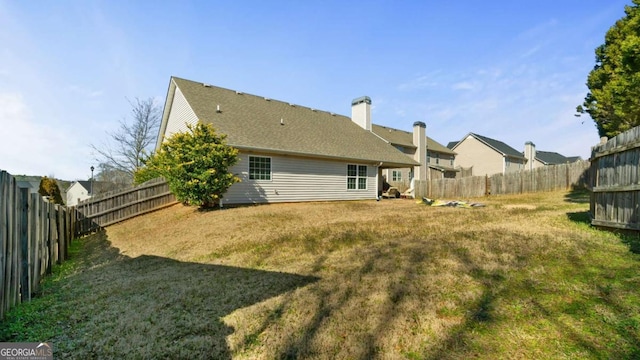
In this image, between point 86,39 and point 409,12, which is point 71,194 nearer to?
point 86,39

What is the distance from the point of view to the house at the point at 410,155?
94.9ft

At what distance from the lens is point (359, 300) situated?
12.7ft

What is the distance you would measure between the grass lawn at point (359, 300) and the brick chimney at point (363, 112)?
18.5 metres

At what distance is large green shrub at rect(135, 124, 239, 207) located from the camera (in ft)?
38.5

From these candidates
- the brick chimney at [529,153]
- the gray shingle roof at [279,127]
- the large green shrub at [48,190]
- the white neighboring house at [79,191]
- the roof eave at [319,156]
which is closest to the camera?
the roof eave at [319,156]

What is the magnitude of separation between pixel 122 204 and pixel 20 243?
29.6 ft

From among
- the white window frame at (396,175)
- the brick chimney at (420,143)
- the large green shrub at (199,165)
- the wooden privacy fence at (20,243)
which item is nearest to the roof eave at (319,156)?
the large green shrub at (199,165)

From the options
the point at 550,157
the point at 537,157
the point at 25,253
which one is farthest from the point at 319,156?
the point at 550,157

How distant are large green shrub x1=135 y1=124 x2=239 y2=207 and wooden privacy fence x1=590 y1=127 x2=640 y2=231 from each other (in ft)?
39.0

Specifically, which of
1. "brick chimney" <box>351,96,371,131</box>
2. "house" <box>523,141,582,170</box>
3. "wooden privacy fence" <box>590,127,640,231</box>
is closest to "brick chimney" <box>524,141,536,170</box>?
"house" <box>523,141,582,170</box>

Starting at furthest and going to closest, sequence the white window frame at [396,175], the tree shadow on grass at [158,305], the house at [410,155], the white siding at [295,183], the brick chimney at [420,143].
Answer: the brick chimney at [420,143] → the white window frame at [396,175] → the house at [410,155] → the white siding at [295,183] → the tree shadow on grass at [158,305]

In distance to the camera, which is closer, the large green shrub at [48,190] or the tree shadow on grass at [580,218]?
the tree shadow on grass at [580,218]

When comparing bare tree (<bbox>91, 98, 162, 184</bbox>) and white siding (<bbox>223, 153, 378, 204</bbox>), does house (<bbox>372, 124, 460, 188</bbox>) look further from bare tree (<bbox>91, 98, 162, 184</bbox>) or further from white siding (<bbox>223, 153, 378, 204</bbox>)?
bare tree (<bbox>91, 98, 162, 184</bbox>)

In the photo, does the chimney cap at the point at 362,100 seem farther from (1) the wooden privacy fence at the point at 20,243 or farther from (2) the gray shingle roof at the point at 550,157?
(2) the gray shingle roof at the point at 550,157
